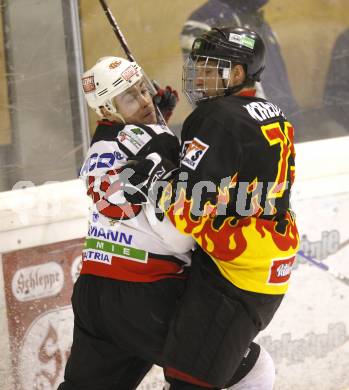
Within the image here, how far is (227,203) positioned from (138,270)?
12.6 inches

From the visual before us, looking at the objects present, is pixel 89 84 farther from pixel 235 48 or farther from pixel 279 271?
pixel 279 271

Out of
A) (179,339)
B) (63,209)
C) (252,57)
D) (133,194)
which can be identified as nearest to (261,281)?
(179,339)

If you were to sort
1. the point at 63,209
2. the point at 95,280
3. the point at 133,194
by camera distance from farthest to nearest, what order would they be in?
the point at 63,209 → the point at 95,280 → the point at 133,194

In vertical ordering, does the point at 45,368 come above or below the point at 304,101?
below

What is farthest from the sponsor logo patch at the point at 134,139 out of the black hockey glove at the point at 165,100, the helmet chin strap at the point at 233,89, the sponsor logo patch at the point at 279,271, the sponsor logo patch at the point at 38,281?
the sponsor logo patch at the point at 38,281

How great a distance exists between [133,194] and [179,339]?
1.30ft

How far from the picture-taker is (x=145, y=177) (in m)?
2.03

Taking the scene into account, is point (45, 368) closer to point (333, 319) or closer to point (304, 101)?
point (333, 319)

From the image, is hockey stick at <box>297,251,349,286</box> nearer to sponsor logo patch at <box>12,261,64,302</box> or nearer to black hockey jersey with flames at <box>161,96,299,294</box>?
sponsor logo patch at <box>12,261,64,302</box>

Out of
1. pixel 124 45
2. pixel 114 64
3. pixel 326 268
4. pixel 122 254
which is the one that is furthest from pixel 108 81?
pixel 326 268

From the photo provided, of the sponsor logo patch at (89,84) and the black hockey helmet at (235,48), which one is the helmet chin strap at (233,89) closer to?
the black hockey helmet at (235,48)

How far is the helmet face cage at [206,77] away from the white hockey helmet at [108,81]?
164mm

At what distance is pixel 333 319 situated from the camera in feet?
10.9

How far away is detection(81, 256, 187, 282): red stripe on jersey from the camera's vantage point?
7.13 feet
